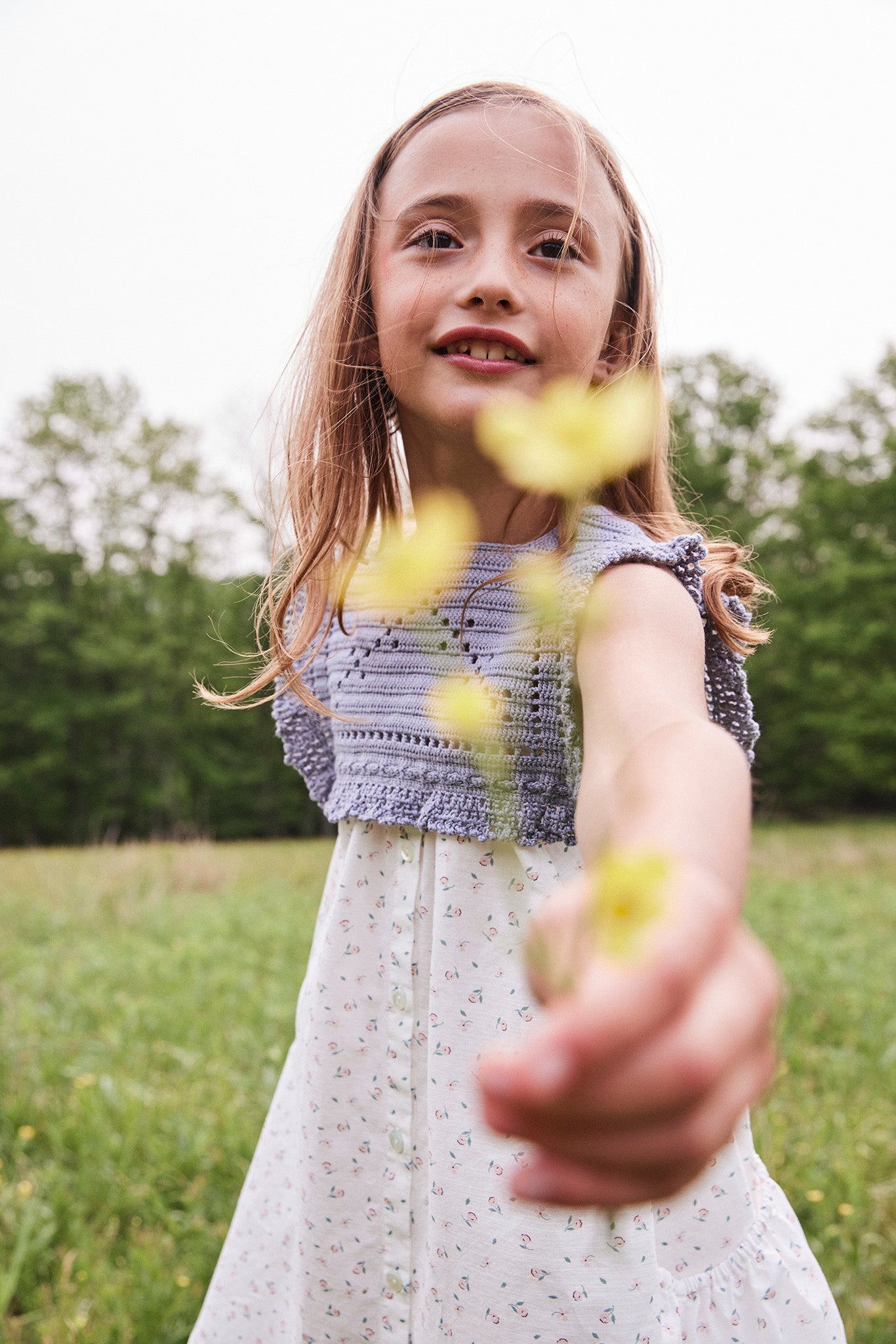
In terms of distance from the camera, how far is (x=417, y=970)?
3.66 ft

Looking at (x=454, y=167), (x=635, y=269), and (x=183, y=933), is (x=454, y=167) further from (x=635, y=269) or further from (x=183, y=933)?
(x=183, y=933)

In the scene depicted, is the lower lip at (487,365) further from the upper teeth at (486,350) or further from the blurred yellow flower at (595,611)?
the blurred yellow flower at (595,611)

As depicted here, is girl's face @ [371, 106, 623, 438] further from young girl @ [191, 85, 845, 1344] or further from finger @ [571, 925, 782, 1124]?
finger @ [571, 925, 782, 1124]

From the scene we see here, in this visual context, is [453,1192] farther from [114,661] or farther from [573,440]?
[114,661]

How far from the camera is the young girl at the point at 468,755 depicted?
0.93m

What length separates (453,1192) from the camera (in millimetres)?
1024

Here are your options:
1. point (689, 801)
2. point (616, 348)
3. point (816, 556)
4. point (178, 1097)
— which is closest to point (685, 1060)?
point (689, 801)

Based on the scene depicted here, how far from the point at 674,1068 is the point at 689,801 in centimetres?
18

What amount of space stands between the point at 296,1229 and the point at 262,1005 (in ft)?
8.23

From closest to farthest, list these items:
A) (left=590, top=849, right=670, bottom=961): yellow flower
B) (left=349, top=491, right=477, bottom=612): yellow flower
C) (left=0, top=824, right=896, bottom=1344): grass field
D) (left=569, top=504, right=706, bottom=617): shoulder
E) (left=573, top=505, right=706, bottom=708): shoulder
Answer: (left=590, top=849, right=670, bottom=961): yellow flower → (left=573, top=505, right=706, bottom=708): shoulder → (left=569, top=504, right=706, bottom=617): shoulder → (left=349, top=491, right=477, bottom=612): yellow flower → (left=0, top=824, right=896, bottom=1344): grass field

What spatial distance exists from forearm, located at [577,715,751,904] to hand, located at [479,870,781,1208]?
0.20 ft

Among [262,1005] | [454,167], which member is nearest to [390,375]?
[454,167]

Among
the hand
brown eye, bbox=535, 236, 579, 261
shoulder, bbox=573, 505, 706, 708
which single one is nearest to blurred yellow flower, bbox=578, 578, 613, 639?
shoulder, bbox=573, 505, 706, 708

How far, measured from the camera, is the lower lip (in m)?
0.95
